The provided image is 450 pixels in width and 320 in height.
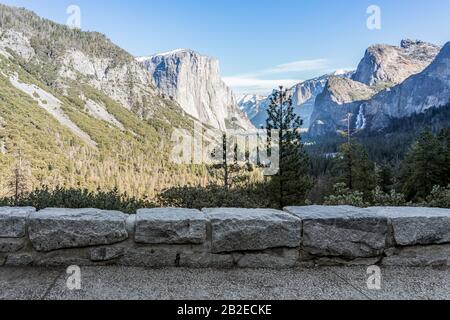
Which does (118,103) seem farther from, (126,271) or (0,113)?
(126,271)

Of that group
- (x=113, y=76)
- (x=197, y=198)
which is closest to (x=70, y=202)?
(x=197, y=198)

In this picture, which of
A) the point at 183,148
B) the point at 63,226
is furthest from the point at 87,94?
the point at 63,226

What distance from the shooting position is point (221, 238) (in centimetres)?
288

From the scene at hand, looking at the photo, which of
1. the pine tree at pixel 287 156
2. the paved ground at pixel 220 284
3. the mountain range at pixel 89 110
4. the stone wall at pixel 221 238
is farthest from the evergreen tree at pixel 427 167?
the paved ground at pixel 220 284

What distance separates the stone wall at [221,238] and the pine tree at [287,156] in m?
16.9

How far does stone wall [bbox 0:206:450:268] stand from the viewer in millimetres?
2781

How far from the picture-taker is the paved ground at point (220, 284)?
2.40 metres

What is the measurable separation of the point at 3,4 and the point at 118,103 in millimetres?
37397

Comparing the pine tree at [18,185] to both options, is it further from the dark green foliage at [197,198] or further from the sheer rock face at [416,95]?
the sheer rock face at [416,95]

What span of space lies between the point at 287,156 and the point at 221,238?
18712 millimetres

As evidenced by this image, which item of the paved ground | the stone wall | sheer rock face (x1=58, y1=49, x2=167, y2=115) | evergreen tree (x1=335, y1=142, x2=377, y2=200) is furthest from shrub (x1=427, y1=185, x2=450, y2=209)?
sheer rock face (x1=58, y1=49, x2=167, y2=115)

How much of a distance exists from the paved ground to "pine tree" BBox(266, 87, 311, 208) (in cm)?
1717

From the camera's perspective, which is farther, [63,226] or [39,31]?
[39,31]

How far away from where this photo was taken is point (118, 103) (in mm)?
109312
